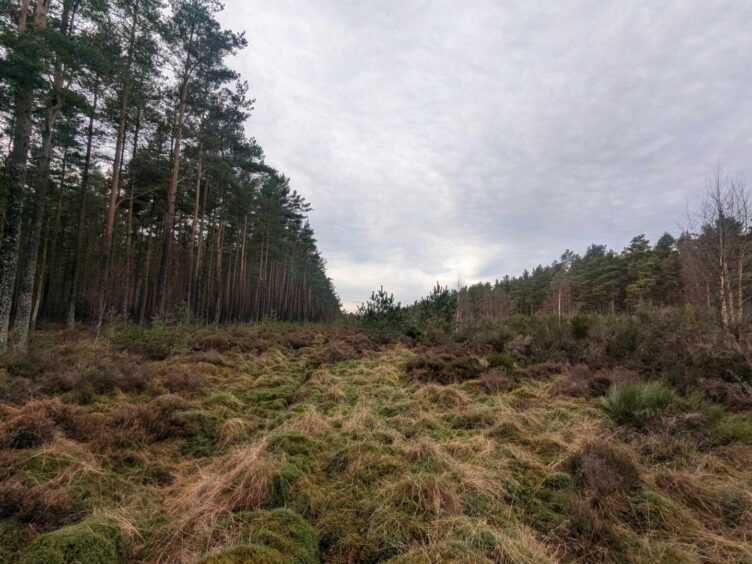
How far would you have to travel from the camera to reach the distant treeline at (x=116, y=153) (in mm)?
8484

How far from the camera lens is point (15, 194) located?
27.4 ft

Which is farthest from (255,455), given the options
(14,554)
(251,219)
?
(251,219)

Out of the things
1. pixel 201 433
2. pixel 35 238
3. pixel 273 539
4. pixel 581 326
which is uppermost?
pixel 35 238

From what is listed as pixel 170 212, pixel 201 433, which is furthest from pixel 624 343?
pixel 170 212

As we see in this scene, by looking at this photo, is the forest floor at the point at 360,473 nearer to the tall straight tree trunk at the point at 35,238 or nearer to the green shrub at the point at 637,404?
the green shrub at the point at 637,404

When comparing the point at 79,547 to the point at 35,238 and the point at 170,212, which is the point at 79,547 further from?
the point at 170,212

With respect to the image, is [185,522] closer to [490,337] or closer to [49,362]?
Result: [49,362]

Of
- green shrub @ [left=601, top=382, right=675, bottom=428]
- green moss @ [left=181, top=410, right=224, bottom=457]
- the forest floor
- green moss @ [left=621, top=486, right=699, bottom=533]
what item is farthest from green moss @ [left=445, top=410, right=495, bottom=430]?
green moss @ [left=181, top=410, right=224, bottom=457]

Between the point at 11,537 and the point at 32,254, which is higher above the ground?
the point at 32,254

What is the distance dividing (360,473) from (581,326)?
31.9ft

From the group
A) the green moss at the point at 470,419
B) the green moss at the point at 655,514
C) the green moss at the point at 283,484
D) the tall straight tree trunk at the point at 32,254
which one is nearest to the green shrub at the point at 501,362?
the green moss at the point at 470,419

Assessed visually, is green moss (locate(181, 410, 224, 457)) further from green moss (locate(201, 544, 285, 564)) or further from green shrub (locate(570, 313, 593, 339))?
green shrub (locate(570, 313, 593, 339))

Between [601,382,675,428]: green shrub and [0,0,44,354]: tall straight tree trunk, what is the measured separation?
12.7 meters

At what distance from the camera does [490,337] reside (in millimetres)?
12016
